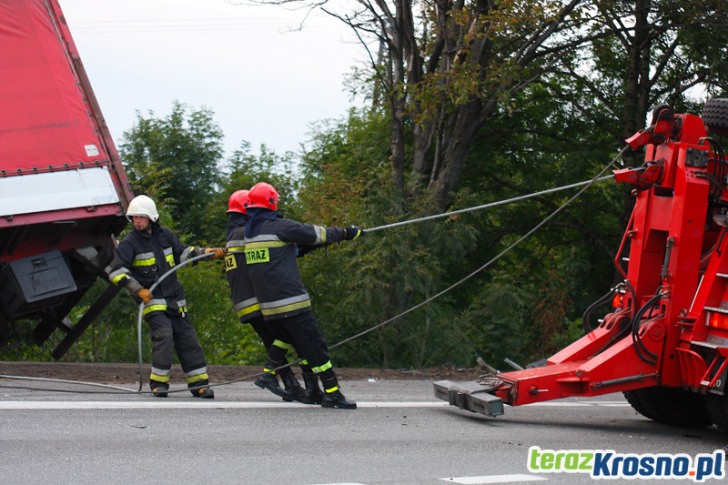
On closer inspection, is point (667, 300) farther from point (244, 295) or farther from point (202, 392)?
point (202, 392)

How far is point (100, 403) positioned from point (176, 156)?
1952 cm

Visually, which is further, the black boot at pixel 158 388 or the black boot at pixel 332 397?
the black boot at pixel 158 388

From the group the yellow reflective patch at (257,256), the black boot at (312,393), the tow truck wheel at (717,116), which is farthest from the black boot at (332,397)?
the tow truck wheel at (717,116)

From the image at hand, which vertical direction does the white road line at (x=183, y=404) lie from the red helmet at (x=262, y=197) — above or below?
below

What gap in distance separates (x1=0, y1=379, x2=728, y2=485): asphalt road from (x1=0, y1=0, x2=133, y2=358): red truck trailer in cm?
138

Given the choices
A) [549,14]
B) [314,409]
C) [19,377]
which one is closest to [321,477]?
[314,409]

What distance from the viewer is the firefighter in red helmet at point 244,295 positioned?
9.09 metres

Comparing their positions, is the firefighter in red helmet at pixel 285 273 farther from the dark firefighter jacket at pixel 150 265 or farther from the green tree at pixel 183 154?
the green tree at pixel 183 154

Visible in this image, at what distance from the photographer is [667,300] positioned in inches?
309

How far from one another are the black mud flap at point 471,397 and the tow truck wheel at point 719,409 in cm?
159

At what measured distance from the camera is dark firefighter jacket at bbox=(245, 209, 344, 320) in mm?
8516

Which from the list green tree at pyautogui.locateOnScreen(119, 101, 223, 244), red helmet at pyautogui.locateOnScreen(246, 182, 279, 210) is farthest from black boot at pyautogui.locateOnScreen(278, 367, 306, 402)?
green tree at pyautogui.locateOnScreen(119, 101, 223, 244)

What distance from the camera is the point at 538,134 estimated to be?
19.3 m

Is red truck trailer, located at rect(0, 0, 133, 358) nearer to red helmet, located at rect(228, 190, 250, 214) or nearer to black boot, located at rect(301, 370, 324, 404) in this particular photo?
red helmet, located at rect(228, 190, 250, 214)
